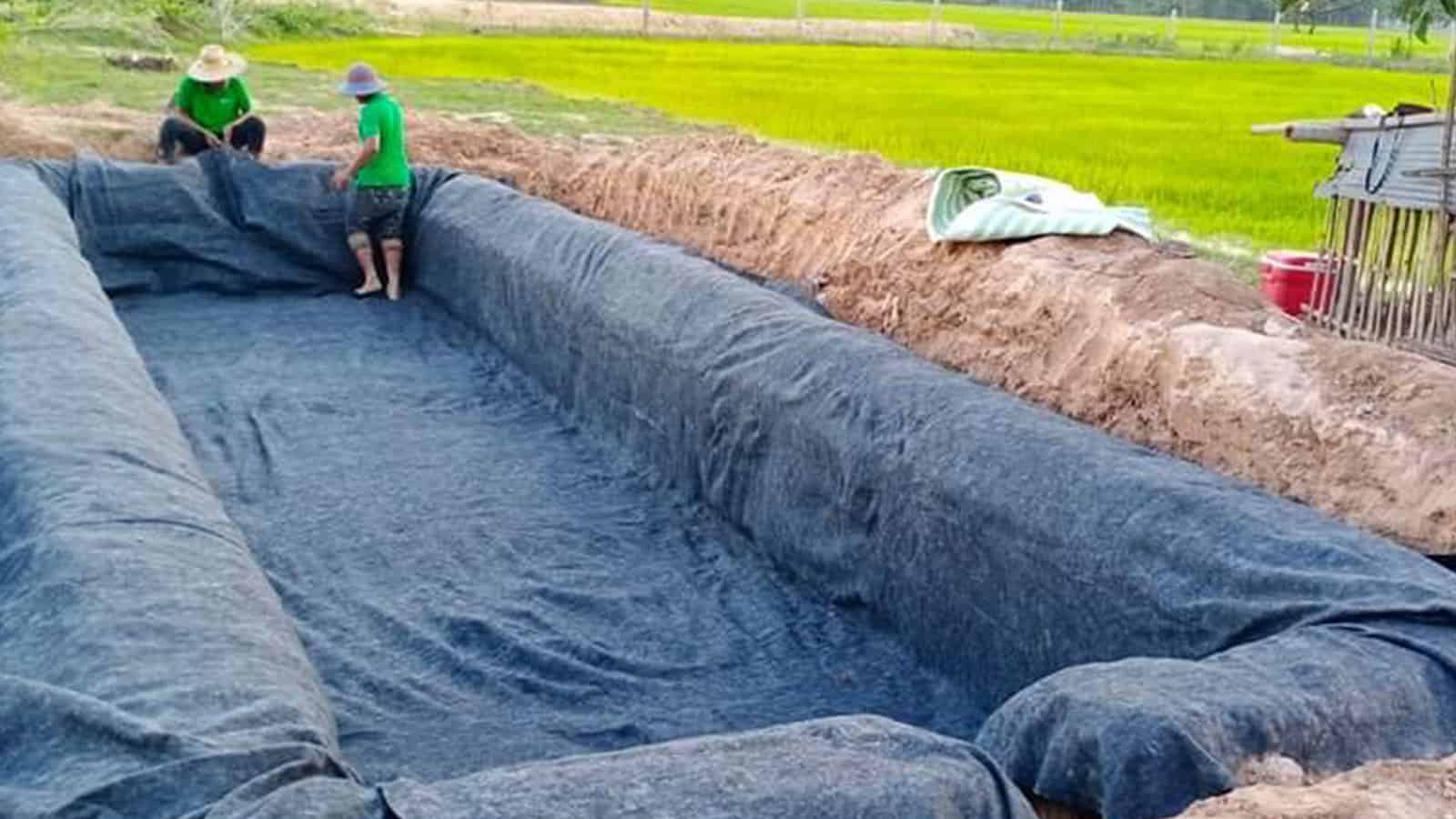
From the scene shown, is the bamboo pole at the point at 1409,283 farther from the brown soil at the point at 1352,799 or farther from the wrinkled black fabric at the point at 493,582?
the brown soil at the point at 1352,799

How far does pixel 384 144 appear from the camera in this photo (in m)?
9.77

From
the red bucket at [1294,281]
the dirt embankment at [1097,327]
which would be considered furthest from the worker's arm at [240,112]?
the red bucket at [1294,281]

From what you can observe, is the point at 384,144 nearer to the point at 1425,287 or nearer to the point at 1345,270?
the point at 1345,270

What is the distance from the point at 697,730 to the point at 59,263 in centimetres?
402

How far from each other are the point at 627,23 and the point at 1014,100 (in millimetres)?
13792

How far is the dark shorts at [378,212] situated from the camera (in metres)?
9.94

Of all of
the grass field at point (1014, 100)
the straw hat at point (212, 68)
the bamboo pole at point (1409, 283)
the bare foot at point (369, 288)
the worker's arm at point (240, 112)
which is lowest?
the bare foot at point (369, 288)

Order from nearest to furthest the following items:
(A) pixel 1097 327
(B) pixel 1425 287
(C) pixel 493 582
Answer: (C) pixel 493 582 → (A) pixel 1097 327 → (B) pixel 1425 287

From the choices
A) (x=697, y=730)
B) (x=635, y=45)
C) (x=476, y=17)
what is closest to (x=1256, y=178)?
(x=697, y=730)

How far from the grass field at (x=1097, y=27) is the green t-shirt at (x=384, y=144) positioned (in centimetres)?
2643

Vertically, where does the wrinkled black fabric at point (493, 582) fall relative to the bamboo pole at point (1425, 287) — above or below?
below

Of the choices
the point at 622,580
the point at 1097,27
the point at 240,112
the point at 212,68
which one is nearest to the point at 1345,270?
the point at 622,580

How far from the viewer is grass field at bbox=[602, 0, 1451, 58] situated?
37.2 meters

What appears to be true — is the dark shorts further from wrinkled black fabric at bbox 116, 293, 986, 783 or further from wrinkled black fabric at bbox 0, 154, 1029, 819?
wrinkled black fabric at bbox 116, 293, 986, 783
